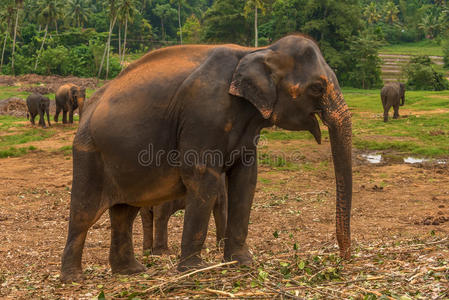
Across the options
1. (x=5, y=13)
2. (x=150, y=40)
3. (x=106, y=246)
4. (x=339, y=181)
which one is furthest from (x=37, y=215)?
(x=150, y=40)

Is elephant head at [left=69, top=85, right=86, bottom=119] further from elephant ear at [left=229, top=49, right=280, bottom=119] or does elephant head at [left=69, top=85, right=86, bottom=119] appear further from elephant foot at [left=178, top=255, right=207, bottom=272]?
elephant ear at [left=229, top=49, right=280, bottom=119]

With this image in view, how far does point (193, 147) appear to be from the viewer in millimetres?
4684

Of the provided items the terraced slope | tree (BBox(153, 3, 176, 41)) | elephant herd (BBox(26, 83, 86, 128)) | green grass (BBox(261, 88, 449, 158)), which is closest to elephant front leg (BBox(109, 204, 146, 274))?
green grass (BBox(261, 88, 449, 158))

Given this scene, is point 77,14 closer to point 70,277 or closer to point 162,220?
point 162,220

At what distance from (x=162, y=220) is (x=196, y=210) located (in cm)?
223

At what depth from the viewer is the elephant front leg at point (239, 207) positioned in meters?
5.03

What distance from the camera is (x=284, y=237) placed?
7840 mm

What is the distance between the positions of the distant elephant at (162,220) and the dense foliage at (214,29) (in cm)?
1836

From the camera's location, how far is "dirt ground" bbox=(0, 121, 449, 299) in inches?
174

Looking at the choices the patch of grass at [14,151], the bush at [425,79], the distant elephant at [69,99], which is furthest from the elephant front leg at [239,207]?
the bush at [425,79]

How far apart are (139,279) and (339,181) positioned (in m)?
1.81

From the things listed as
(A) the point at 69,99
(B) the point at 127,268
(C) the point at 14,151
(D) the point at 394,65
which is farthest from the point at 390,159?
(D) the point at 394,65

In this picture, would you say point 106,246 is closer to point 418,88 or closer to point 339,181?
point 339,181

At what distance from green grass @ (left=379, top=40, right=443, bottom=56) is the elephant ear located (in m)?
53.2
